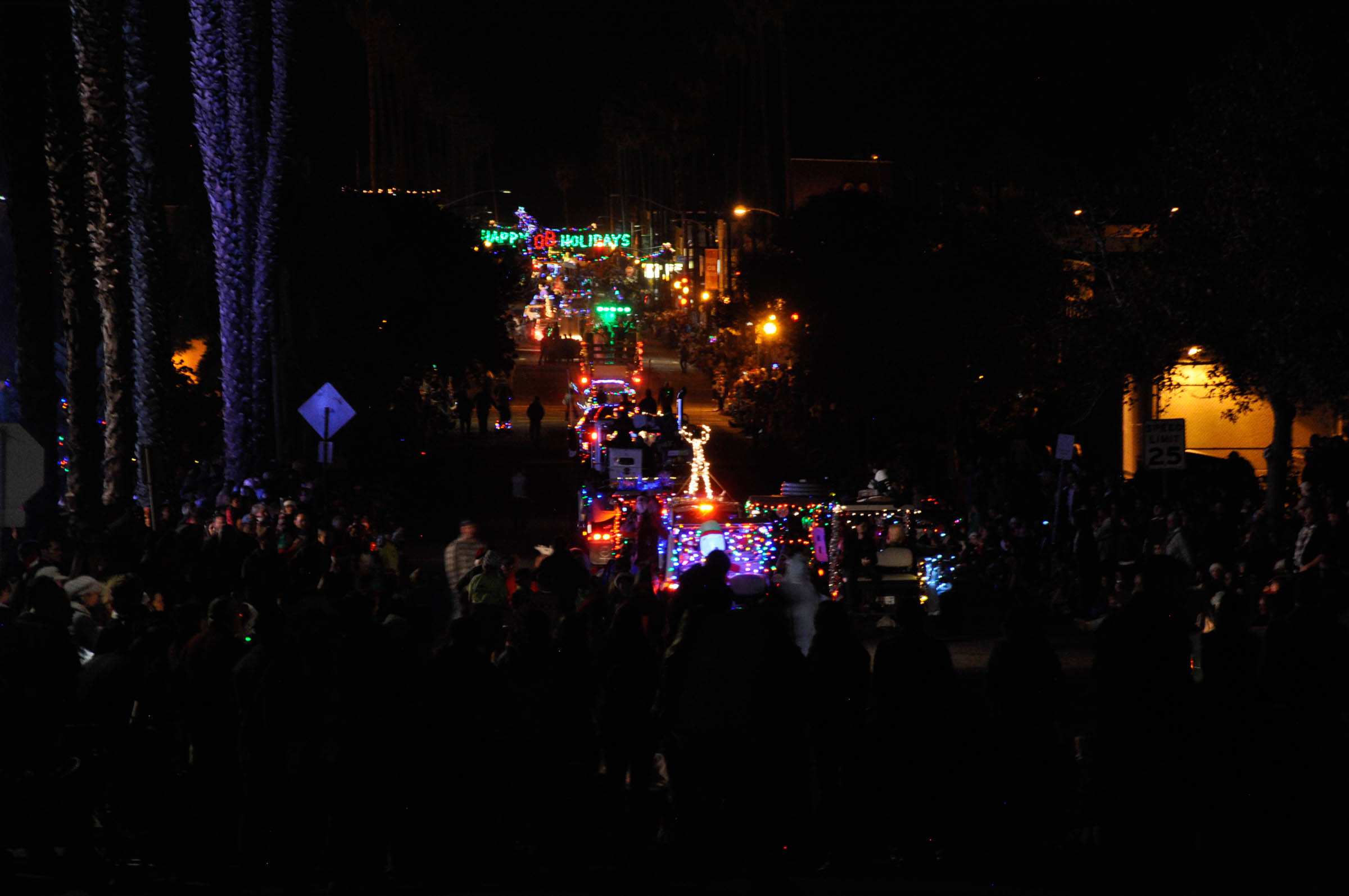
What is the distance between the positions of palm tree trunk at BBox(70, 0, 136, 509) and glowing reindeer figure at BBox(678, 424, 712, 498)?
8.73 m

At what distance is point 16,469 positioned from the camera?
13148mm

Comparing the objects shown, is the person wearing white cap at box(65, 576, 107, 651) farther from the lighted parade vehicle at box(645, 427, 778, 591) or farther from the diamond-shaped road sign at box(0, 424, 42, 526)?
the lighted parade vehicle at box(645, 427, 778, 591)

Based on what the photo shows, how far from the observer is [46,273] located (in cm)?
2386

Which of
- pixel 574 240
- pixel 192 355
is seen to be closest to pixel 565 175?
pixel 574 240

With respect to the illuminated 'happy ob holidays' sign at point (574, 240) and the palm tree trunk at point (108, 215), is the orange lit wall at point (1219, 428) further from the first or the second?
the illuminated 'happy ob holidays' sign at point (574, 240)

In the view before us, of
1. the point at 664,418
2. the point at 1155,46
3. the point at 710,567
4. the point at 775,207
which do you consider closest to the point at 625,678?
the point at 710,567

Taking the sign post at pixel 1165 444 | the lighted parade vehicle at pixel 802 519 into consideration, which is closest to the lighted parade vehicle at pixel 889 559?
the lighted parade vehicle at pixel 802 519

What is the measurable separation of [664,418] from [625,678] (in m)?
27.4

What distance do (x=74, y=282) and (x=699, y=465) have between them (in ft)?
→ 43.0

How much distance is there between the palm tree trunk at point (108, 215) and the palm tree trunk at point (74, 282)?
0.76 ft

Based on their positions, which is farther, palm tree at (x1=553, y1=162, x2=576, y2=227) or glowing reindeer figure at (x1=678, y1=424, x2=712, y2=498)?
palm tree at (x1=553, y1=162, x2=576, y2=227)

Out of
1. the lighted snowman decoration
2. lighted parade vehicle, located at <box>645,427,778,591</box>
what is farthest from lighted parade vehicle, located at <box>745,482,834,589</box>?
the lighted snowman decoration

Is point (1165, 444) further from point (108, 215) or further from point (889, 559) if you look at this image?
point (108, 215)

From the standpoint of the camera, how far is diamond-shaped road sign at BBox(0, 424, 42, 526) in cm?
1306
